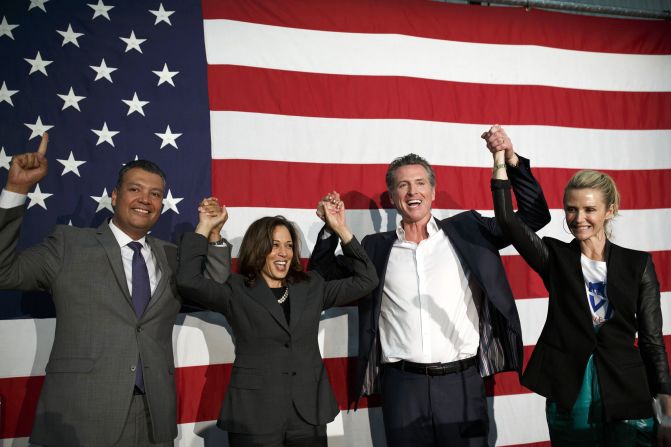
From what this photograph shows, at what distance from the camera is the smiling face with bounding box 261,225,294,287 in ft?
6.68

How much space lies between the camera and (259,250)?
2047 mm

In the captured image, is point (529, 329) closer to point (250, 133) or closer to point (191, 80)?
point (250, 133)

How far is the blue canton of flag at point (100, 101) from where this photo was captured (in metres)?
2.54

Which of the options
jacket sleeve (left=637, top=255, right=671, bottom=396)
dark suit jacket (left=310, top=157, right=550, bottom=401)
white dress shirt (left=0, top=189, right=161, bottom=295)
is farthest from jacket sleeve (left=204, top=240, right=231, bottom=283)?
jacket sleeve (left=637, top=255, right=671, bottom=396)

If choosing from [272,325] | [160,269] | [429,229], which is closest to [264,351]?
[272,325]

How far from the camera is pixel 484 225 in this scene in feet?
7.69

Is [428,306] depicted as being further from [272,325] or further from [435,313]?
[272,325]

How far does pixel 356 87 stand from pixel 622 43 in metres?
2.02

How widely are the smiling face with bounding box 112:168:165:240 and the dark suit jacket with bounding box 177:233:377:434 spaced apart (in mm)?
222

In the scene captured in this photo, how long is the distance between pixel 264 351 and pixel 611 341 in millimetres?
1294

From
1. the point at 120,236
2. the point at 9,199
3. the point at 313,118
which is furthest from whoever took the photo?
the point at 313,118

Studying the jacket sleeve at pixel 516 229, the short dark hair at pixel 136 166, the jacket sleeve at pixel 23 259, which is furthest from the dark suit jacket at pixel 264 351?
the jacket sleeve at pixel 516 229

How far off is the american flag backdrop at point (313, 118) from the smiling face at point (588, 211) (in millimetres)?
1144

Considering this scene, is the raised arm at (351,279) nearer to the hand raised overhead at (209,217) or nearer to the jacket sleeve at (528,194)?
the hand raised overhead at (209,217)
